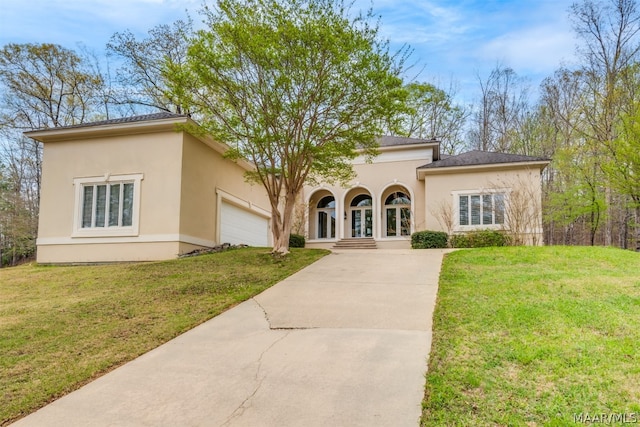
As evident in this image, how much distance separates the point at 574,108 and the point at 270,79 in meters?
20.9

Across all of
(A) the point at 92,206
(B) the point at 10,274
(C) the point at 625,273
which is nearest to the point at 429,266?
(C) the point at 625,273

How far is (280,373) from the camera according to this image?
470 centimetres

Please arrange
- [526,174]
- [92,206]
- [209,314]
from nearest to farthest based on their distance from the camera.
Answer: [209,314] < [92,206] < [526,174]

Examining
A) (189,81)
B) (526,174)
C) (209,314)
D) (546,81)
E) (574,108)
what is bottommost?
(209,314)

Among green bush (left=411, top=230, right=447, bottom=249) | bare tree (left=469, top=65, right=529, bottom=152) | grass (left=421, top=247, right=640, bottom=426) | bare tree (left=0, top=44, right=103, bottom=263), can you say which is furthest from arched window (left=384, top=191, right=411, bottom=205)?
bare tree (left=0, top=44, right=103, bottom=263)

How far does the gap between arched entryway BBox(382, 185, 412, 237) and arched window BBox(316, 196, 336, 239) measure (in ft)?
9.26

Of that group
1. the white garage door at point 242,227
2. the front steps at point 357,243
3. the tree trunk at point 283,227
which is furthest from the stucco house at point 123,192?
the front steps at point 357,243

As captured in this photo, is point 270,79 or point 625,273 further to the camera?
point 270,79

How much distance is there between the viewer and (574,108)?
2520 cm

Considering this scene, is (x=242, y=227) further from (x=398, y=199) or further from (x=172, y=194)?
(x=398, y=199)

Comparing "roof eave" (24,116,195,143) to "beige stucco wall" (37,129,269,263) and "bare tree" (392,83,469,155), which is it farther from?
"bare tree" (392,83,469,155)

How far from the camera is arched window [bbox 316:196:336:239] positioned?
75.5ft

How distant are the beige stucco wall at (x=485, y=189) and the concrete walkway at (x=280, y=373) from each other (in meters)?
10.2

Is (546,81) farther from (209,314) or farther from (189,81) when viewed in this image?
(209,314)
